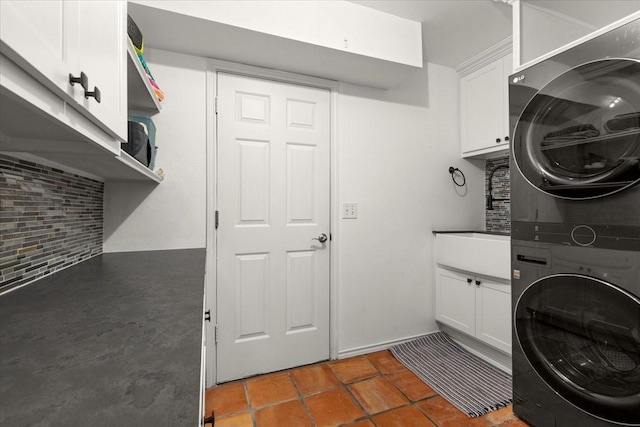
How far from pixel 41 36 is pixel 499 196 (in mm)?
2850

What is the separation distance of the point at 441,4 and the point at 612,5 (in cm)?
92

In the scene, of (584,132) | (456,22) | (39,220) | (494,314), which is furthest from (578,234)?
(39,220)

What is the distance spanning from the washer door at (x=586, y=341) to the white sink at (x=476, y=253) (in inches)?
18.8

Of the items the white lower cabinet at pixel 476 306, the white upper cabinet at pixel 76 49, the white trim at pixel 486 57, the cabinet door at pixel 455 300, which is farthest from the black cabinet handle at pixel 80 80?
the white trim at pixel 486 57

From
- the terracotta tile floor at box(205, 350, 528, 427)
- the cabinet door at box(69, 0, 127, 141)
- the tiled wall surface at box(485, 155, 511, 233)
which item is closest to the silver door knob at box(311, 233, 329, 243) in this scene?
the terracotta tile floor at box(205, 350, 528, 427)

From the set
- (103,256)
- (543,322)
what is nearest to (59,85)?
(103,256)

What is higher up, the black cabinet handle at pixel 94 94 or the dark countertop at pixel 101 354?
the black cabinet handle at pixel 94 94

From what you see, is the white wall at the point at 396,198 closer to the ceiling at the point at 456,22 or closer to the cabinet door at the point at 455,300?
the cabinet door at the point at 455,300

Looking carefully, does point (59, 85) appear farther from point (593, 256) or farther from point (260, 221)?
point (593, 256)

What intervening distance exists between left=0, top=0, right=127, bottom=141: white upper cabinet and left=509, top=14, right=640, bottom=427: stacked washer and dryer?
1.63 meters

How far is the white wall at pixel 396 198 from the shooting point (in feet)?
7.14

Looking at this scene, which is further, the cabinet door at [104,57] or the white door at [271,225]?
the white door at [271,225]

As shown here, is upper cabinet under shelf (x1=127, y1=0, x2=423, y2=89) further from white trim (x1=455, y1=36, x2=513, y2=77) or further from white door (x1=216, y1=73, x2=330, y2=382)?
white trim (x1=455, y1=36, x2=513, y2=77)

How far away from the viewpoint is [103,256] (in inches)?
60.6
